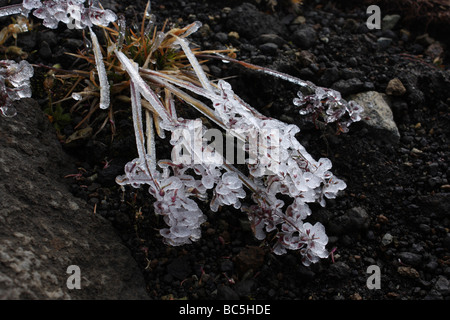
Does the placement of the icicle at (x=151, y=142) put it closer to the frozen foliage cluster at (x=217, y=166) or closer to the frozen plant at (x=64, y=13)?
the frozen foliage cluster at (x=217, y=166)

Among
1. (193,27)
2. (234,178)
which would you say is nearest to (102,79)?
(193,27)

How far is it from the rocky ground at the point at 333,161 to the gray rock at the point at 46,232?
87mm

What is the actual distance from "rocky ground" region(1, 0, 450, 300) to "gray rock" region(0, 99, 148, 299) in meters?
0.09

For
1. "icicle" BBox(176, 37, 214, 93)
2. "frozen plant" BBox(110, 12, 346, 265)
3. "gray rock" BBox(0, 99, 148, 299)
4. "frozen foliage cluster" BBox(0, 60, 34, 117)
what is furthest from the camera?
"icicle" BBox(176, 37, 214, 93)

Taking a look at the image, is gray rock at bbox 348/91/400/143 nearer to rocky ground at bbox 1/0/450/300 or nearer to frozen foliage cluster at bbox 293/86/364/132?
rocky ground at bbox 1/0/450/300

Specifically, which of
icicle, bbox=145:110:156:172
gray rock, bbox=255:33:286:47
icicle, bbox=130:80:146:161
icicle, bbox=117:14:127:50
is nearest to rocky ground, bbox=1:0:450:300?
gray rock, bbox=255:33:286:47

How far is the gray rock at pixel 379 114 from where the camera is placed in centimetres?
241

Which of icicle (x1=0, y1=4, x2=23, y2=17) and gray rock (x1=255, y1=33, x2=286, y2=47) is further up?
icicle (x1=0, y1=4, x2=23, y2=17)

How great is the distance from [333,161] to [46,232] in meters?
1.36

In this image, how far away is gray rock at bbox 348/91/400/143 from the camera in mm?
2410

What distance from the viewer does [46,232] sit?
67.4 inches
